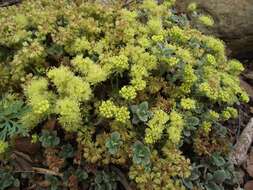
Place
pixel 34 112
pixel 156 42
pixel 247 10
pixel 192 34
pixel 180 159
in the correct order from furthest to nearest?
1. pixel 247 10
2. pixel 192 34
3. pixel 156 42
4. pixel 180 159
5. pixel 34 112

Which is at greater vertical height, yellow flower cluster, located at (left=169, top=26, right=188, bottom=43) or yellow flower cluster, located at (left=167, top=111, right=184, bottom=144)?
yellow flower cluster, located at (left=169, top=26, right=188, bottom=43)

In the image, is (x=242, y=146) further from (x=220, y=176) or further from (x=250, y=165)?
(x=220, y=176)

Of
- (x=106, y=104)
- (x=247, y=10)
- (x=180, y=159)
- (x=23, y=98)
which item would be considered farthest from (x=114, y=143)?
(x=247, y=10)

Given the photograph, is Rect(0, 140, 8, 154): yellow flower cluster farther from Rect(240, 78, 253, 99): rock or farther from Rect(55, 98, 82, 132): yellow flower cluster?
Rect(240, 78, 253, 99): rock

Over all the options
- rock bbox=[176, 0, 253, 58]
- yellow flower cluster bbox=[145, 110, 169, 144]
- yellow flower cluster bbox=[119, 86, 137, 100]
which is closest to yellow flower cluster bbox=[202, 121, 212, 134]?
yellow flower cluster bbox=[145, 110, 169, 144]

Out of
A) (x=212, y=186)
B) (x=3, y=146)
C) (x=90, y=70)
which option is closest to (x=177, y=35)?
(x=90, y=70)

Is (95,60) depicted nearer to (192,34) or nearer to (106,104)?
Result: (106,104)
